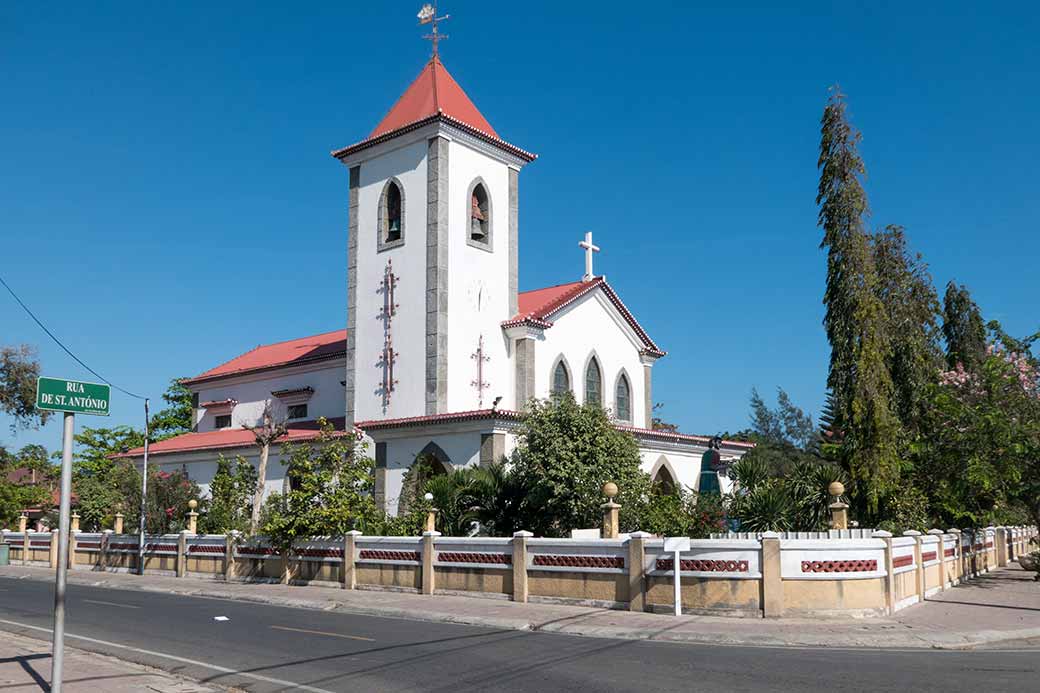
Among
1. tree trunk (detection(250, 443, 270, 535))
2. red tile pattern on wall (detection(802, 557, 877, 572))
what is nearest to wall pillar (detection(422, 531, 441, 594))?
tree trunk (detection(250, 443, 270, 535))

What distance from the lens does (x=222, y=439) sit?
141ft

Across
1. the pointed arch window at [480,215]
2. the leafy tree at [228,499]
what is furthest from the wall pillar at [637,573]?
the pointed arch window at [480,215]

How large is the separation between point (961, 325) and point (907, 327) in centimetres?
1808

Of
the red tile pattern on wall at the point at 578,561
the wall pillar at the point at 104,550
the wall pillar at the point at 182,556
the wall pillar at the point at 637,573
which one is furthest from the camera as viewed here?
the wall pillar at the point at 104,550

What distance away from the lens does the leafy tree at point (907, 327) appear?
35.2 meters

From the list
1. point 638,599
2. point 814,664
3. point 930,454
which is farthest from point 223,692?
point 930,454

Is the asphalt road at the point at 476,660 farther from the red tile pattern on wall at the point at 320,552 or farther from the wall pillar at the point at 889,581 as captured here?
the red tile pattern on wall at the point at 320,552

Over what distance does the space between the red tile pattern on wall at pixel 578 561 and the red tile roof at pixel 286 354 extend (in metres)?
21.8

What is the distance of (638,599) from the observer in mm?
18297

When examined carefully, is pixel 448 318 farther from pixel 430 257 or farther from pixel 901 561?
pixel 901 561

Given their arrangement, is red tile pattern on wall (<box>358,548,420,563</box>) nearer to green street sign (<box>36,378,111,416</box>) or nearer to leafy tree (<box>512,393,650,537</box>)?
leafy tree (<box>512,393,650,537</box>)

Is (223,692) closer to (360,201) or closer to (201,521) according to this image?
(201,521)

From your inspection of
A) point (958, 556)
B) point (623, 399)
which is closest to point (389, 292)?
point (623, 399)

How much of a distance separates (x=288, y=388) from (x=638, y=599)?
2800cm
